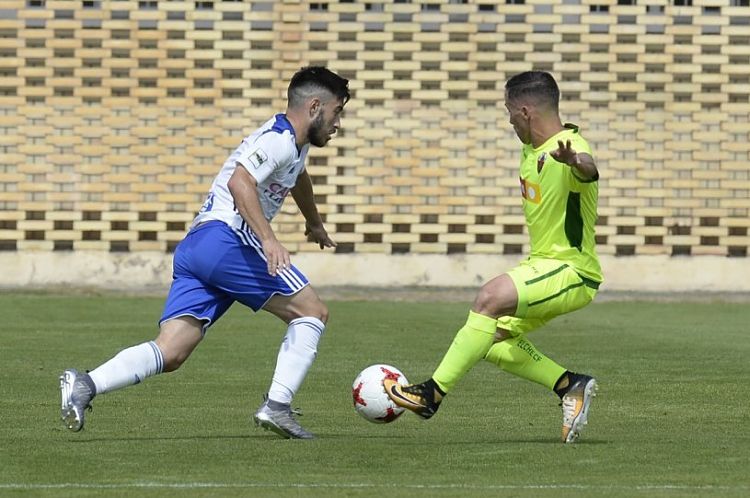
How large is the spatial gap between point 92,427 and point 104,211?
14836 mm

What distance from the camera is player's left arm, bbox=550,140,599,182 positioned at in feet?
26.7

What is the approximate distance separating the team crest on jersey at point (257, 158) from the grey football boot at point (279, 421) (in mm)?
1171

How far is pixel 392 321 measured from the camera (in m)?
18.1

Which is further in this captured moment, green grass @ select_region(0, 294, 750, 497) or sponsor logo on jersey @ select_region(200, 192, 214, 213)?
sponsor logo on jersey @ select_region(200, 192, 214, 213)

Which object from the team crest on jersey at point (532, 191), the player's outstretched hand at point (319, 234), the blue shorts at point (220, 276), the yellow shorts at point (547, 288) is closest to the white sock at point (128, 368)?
the blue shorts at point (220, 276)

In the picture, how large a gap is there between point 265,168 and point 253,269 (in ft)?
1.66

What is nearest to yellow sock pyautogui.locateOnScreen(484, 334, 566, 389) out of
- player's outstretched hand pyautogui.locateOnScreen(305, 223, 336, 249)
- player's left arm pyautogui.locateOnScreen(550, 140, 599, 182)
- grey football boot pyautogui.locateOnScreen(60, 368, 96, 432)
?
player's left arm pyautogui.locateOnScreen(550, 140, 599, 182)

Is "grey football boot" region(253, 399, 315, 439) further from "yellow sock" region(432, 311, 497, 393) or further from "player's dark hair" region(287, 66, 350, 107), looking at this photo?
"player's dark hair" region(287, 66, 350, 107)

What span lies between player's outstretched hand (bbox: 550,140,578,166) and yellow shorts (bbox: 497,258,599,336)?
0.60 meters

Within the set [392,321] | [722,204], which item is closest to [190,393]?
[392,321]

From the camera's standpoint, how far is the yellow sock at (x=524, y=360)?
346 inches

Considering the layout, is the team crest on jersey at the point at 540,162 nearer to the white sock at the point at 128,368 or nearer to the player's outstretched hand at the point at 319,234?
the player's outstretched hand at the point at 319,234

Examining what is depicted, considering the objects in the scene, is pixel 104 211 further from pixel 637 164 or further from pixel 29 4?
pixel 637 164

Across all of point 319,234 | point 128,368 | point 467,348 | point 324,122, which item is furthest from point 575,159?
point 128,368
